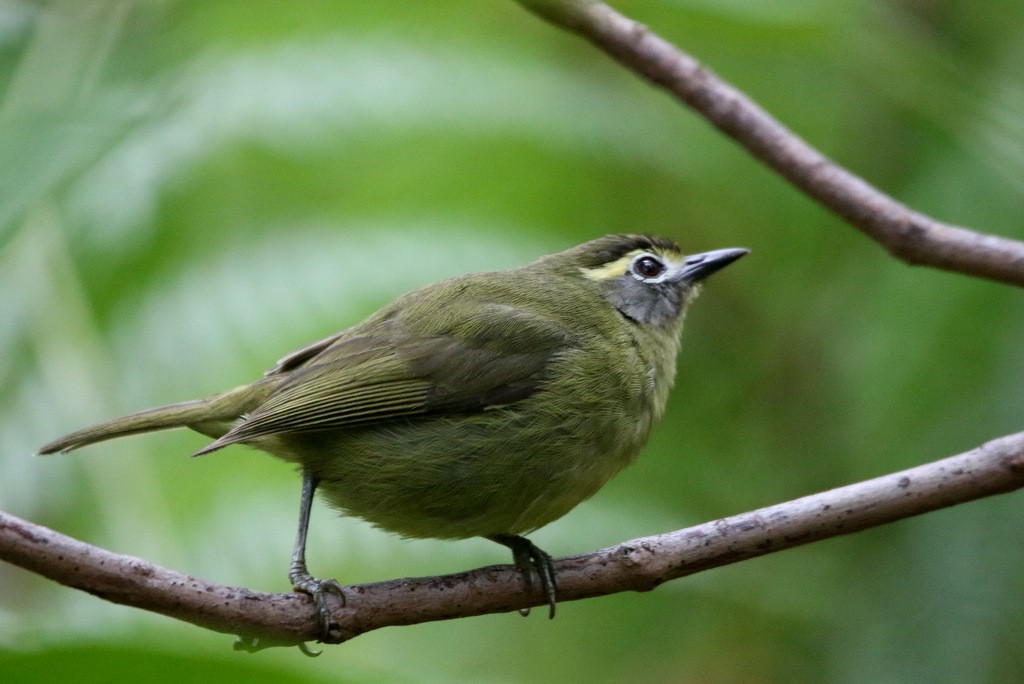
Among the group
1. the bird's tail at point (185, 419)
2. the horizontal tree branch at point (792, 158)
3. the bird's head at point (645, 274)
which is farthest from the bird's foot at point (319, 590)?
the bird's head at point (645, 274)

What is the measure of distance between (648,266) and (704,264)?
0.88 ft

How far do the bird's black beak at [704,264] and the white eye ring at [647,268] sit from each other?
76mm

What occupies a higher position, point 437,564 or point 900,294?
point 900,294

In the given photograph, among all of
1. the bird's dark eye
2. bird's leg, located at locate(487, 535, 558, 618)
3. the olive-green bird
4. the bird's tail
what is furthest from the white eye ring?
the bird's tail

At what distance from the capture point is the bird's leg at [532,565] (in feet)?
9.51

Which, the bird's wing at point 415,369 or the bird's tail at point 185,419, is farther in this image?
the bird's wing at point 415,369

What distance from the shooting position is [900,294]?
3.80 meters

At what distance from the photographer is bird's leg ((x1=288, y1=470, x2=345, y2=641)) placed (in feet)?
8.54

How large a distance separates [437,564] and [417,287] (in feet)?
3.33

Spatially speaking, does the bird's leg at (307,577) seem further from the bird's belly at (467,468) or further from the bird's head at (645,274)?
the bird's head at (645,274)

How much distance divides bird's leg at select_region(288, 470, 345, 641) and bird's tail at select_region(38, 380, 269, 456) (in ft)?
1.16

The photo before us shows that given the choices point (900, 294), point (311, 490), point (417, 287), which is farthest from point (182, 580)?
point (900, 294)

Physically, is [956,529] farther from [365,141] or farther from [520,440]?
[365,141]

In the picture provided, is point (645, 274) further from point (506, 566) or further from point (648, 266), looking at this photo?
point (506, 566)
